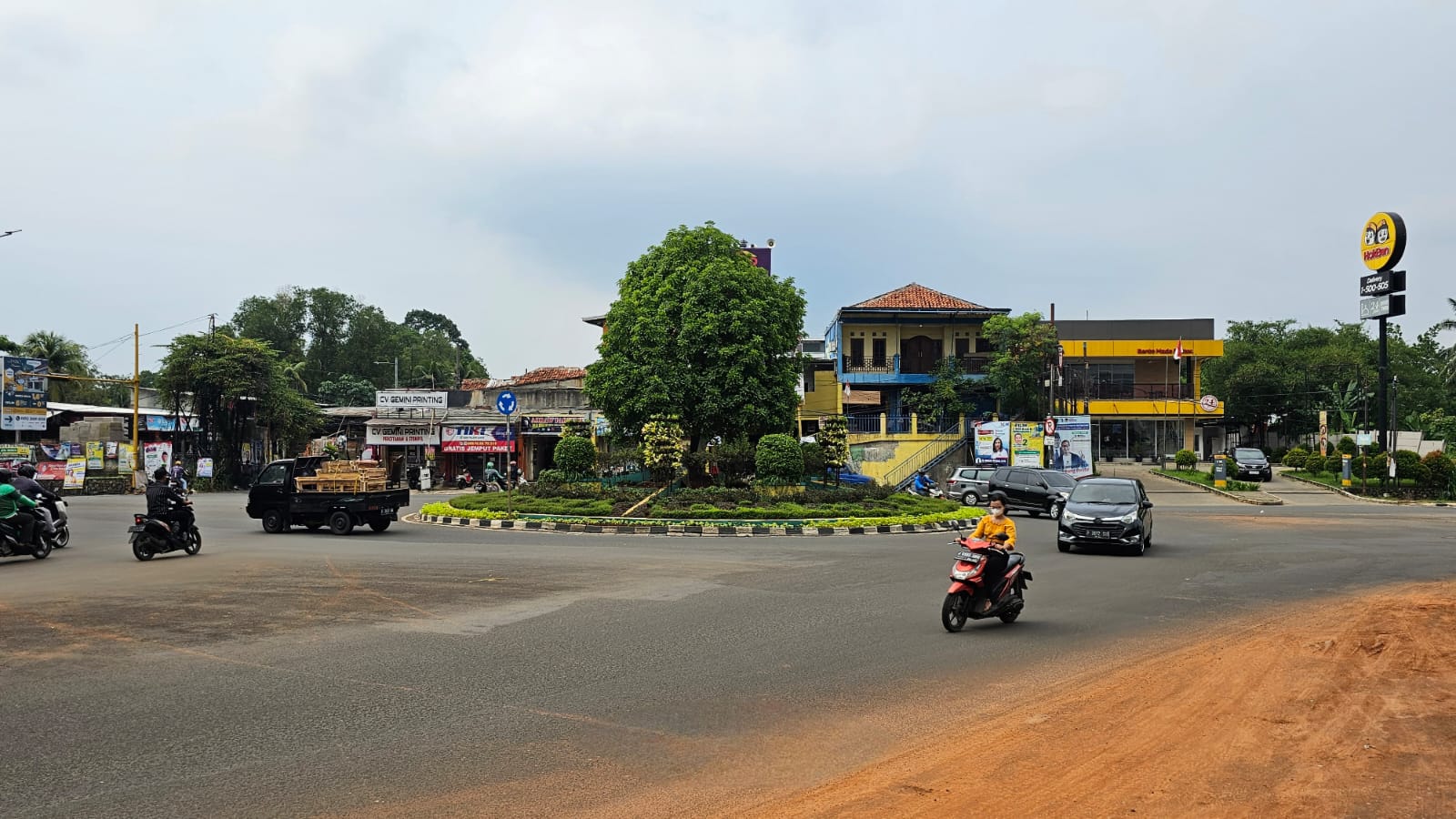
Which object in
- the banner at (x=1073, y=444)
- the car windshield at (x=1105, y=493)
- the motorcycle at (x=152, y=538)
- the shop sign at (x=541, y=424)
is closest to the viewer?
the motorcycle at (x=152, y=538)

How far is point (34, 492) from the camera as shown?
60.1 ft

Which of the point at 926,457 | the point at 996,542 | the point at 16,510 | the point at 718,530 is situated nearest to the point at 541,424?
the point at 926,457

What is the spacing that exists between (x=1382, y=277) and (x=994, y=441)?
1757 cm

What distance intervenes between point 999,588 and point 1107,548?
9.83m

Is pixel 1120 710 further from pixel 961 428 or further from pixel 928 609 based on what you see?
pixel 961 428

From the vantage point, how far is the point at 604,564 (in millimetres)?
15859

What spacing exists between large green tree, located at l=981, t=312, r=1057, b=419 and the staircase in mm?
7794

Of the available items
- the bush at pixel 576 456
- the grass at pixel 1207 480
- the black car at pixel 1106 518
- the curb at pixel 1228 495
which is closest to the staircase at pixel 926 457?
the curb at pixel 1228 495

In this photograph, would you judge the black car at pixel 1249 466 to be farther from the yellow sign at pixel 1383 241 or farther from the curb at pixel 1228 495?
the yellow sign at pixel 1383 241

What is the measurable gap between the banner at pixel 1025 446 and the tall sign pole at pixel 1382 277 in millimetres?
14354

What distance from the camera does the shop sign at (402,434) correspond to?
48.1 meters

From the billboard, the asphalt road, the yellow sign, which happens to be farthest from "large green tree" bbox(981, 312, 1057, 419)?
the billboard

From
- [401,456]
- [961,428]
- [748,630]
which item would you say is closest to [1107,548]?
[748,630]

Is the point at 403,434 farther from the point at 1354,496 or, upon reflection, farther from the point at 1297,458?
the point at 1297,458
